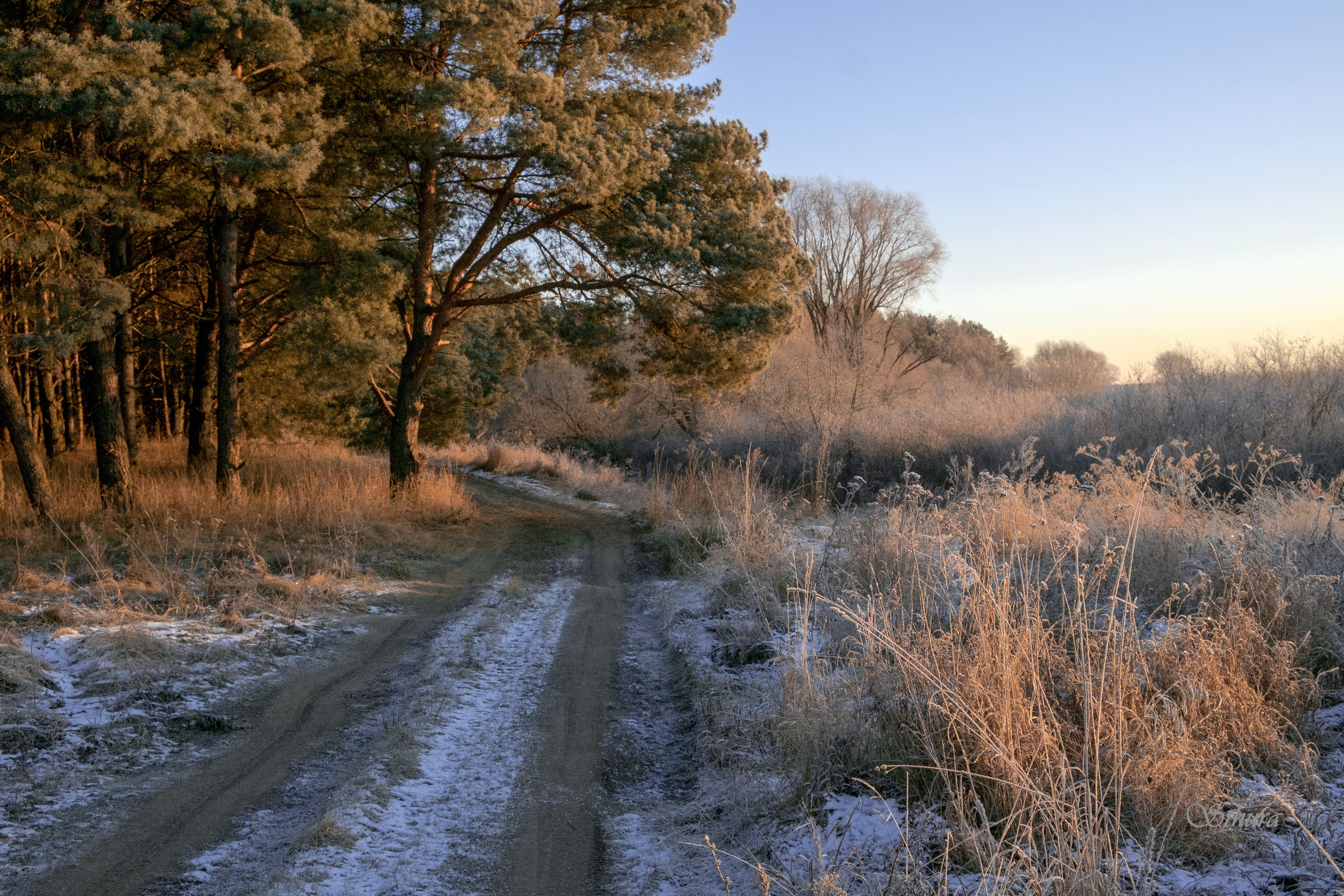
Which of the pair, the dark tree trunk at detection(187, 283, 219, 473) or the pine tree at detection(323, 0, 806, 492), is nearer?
the pine tree at detection(323, 0, 806, 492)

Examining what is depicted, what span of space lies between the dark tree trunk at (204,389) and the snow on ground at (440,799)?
11.2 meters

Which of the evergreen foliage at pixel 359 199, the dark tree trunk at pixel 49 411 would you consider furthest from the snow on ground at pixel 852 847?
the dark tree trunk at pixel 49 411

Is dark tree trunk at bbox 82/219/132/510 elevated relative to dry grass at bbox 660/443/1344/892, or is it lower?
elevated

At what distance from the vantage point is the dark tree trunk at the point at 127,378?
13656mm

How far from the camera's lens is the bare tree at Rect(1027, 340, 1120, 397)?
98.0 ft

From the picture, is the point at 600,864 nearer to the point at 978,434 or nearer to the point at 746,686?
the point at 746,686

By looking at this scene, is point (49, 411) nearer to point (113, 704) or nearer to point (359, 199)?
point (359, 199)

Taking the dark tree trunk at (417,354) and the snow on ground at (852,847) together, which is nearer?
the snow on ground at (852,847)

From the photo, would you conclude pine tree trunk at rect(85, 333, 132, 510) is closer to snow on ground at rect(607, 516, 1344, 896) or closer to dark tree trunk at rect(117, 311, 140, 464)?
dark tree trunk at rect(117, 311, 140, 464)

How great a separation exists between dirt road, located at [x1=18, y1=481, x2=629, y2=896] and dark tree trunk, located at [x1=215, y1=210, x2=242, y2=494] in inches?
217

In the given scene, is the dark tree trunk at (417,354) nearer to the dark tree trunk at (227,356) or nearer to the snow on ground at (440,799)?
the dark tree trunk at (227,356)
